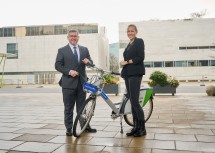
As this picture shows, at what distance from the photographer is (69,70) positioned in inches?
204

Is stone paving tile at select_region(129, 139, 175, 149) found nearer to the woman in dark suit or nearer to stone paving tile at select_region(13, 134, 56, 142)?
the woman in dark suit

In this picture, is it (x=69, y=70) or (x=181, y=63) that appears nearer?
(x=69, y=70)

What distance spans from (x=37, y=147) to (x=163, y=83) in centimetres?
1174

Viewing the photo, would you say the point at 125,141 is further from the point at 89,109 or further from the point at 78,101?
the point at 78,101

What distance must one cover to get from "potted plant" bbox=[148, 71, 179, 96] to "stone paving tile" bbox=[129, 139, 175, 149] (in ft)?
35.6

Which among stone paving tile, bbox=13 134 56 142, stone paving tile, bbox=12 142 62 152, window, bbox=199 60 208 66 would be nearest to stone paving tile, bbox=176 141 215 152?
stone paving tile, bbox=12 142 62 152

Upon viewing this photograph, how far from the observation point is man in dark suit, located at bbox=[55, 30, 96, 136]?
526cm

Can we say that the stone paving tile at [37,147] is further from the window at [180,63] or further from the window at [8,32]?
the window at [8,32]

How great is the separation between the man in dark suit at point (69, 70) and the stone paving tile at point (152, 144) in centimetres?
130

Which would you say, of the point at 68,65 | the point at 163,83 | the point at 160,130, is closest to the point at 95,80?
the point at 68,65

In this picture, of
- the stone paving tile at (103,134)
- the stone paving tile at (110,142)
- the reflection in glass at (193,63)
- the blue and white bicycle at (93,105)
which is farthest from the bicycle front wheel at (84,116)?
the reflection in glass at (193,63)

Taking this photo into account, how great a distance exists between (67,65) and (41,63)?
52866mm

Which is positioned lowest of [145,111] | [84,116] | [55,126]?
[55,126]

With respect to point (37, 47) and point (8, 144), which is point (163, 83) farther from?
point (37, 47)
